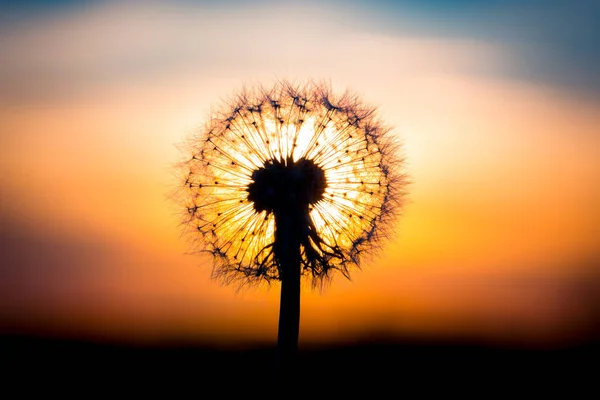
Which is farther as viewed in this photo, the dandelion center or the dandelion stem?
the dandelion center

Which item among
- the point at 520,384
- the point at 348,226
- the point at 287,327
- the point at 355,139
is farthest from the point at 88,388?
the point at 520,384

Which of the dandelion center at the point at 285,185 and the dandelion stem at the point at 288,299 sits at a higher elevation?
the dandelion center at the point at 285,185

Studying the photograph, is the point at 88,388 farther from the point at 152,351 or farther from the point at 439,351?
the point at 439,351

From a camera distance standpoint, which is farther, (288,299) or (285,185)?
(285,185)

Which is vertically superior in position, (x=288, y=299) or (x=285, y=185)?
(x=285, y=185)
